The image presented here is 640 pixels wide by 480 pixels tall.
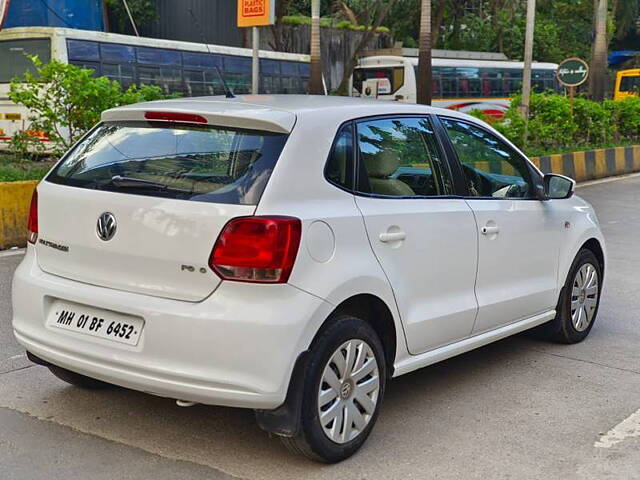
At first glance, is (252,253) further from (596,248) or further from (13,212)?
(13,212)

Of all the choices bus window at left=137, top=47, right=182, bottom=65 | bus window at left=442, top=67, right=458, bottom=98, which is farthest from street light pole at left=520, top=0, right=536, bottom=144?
bus window at left=442, top=67, right=458, bottom=98

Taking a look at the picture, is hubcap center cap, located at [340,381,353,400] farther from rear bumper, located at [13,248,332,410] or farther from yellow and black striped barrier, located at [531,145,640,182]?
yellow and black striped barrier, located at [531,145,640,182]

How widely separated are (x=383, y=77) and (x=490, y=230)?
2591 centimetres

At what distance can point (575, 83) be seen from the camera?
1778 cm

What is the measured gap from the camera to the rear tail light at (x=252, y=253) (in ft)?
11.1

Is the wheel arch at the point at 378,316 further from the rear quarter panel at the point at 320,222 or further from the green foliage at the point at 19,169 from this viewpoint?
the green foliage at the point at 19,169

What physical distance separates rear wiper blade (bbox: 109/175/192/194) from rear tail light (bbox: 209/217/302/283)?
0.31 metres

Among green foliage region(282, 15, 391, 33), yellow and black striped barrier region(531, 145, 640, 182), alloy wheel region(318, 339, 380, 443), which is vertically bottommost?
yellow and black striped barrier region(531, 145, 640, 182)

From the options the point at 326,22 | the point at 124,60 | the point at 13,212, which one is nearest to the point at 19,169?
the point at 13,212

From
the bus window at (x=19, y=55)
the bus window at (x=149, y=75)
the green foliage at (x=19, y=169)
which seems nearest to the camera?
the green foliage at (x=19, y=169)

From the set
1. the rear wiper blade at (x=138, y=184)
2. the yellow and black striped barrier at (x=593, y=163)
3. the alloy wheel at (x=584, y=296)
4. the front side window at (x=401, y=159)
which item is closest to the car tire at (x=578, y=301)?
the alloy wheel at (x=584, y=296)

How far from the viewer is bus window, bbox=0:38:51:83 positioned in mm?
17109

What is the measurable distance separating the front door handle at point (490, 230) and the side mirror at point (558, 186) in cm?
82

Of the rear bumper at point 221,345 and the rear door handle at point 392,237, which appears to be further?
the rear door handle at point 392,237
